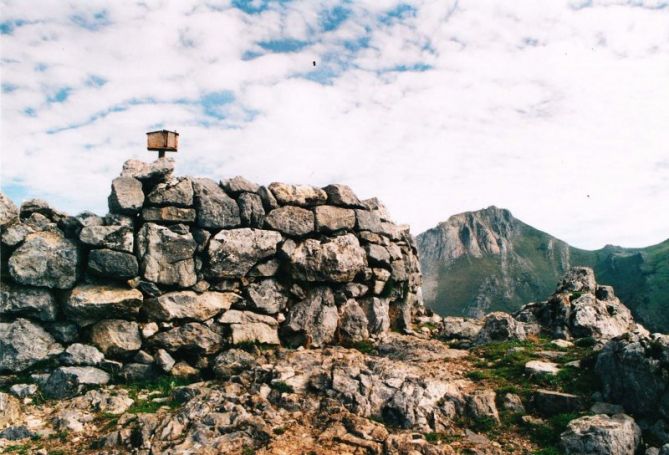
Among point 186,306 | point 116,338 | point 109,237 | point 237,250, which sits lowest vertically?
point 116,338

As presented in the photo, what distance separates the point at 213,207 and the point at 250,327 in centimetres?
637

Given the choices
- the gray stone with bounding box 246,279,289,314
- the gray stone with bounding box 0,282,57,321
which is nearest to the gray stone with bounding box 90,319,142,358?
the gray stone with bounding box 0,282,57,321

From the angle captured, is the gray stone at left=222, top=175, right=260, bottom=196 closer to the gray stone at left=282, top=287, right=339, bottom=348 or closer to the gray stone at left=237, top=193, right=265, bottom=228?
the gray stone at left=237, top=193, right=265, bottom=228

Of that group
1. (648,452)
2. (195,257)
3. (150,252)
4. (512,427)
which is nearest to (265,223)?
(195,257)

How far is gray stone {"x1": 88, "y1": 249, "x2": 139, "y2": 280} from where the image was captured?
20578 mm

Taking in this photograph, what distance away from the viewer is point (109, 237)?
21.0m

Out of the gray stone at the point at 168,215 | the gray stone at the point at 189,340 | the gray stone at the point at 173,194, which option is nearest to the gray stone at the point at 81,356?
the gray stone at the point at 189,340

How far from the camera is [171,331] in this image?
21.1 metres

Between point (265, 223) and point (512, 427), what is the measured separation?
14.9 meters

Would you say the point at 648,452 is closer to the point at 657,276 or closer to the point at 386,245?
the point at 386,245

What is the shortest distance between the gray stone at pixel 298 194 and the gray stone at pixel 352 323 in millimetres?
6012

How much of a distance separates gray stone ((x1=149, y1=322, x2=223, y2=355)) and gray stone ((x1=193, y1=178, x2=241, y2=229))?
5.08 metres

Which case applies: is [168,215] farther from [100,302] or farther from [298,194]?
[298,194]

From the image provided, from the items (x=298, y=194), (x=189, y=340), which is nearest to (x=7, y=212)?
(x=189, y=340)
